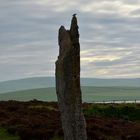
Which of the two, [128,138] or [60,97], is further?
[128,138]

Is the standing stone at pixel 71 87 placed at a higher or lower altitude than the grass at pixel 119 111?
higher

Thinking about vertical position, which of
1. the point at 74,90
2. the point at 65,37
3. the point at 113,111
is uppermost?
the point at 65,37

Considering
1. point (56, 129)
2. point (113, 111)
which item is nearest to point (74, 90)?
point (56, 129)

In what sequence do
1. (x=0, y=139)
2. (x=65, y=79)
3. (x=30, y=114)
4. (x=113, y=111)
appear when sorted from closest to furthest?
1. (x=65, y=79)
2. (x=0, y=139)
3. (x=30, y=114)
4. (x=113, y=111)

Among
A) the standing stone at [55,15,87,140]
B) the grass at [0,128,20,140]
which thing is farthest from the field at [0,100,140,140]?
the standing stone at [55,15,87,140]

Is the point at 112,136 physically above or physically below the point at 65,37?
below

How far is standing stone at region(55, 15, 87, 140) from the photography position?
22203 mm

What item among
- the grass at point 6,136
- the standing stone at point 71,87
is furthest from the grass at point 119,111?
the standing stone at point 71,87

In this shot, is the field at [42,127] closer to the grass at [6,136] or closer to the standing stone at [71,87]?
the grass at [6,136]

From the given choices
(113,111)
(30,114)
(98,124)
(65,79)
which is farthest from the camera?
(113,111)

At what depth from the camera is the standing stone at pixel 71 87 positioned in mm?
22203

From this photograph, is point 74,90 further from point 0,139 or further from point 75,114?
point 0,139

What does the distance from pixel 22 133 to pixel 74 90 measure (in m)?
13.9

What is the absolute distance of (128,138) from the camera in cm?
3544
